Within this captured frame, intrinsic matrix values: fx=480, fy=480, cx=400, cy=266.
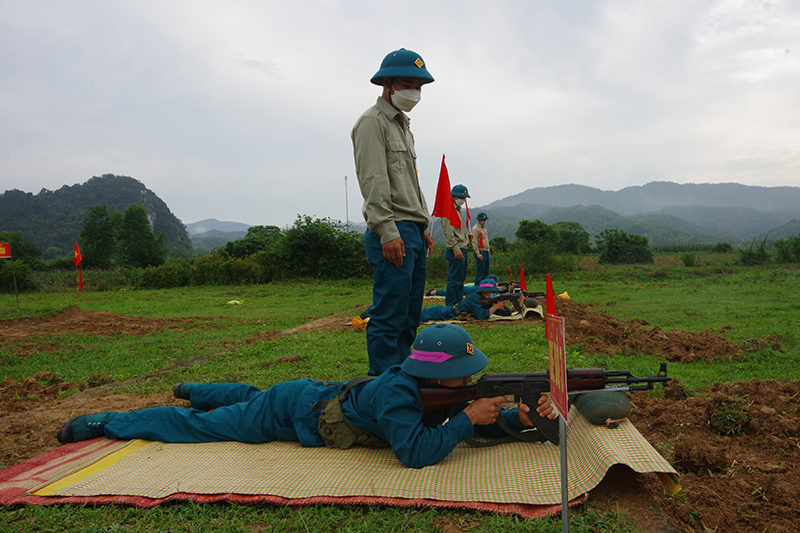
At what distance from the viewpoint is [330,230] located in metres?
26.1

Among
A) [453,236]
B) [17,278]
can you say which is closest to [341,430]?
[453,236]

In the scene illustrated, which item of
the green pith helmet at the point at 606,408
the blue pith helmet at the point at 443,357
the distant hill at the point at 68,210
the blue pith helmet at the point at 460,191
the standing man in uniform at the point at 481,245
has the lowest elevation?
the green pith helmet at the point at 606,408

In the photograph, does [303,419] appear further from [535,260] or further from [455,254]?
[535,260]

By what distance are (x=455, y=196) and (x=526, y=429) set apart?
8370 millimetres

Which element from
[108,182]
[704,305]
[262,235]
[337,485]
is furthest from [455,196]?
[108,182]

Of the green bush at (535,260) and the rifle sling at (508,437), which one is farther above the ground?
the green bush at (535,260)

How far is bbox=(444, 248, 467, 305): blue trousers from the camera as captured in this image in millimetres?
10258

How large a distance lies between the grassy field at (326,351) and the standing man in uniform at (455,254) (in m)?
1.53

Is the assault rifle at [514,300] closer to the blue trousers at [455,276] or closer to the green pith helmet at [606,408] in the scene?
the blue trousers at [455,276]

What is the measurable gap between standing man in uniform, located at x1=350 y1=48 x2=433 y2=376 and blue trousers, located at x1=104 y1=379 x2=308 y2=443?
840 mm

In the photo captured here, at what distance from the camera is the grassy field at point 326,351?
245 centimetres

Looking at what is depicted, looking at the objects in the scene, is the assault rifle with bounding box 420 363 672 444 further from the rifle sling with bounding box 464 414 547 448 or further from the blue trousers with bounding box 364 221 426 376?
the blue trousers with bounding box 364 221 426 376

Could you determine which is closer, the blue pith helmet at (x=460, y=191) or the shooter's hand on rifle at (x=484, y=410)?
the shooter's hand on rifle at (x=484, y=410)

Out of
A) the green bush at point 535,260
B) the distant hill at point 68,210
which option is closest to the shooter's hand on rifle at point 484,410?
the green bush at point 535,260
